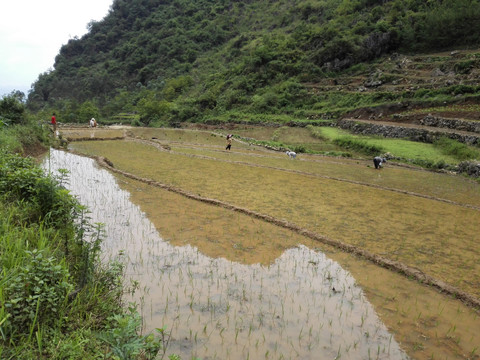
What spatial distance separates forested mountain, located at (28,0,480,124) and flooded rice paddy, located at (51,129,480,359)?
2406cm

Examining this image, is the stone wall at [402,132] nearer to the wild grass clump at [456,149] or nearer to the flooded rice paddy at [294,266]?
the wild grass clump at [456,149]

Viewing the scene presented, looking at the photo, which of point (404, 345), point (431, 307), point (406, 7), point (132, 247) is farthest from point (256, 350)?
point (406, 7)

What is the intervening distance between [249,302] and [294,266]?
1328mm

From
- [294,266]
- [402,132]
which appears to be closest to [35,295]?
[294,266]

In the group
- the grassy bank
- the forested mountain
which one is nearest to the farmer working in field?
the grassy bank

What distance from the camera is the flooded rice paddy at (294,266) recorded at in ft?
11.2

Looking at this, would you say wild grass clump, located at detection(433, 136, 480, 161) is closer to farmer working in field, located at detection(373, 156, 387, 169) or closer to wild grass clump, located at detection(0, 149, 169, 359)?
farmer working in field, located at detection(373, 156, 387, 169)

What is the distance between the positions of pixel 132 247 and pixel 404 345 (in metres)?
4.23

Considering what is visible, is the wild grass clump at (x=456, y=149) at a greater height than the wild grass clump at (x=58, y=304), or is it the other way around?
the wild grass clump at (x=456, y=149)

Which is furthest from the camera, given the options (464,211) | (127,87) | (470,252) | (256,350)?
(127,87)

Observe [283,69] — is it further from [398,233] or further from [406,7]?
[398,233]

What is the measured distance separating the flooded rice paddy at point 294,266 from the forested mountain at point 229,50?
2406 cm

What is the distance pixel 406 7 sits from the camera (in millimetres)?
39531

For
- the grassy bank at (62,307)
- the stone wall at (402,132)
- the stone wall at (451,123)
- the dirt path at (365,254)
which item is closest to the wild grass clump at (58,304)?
the grassy bank at (62,307)
